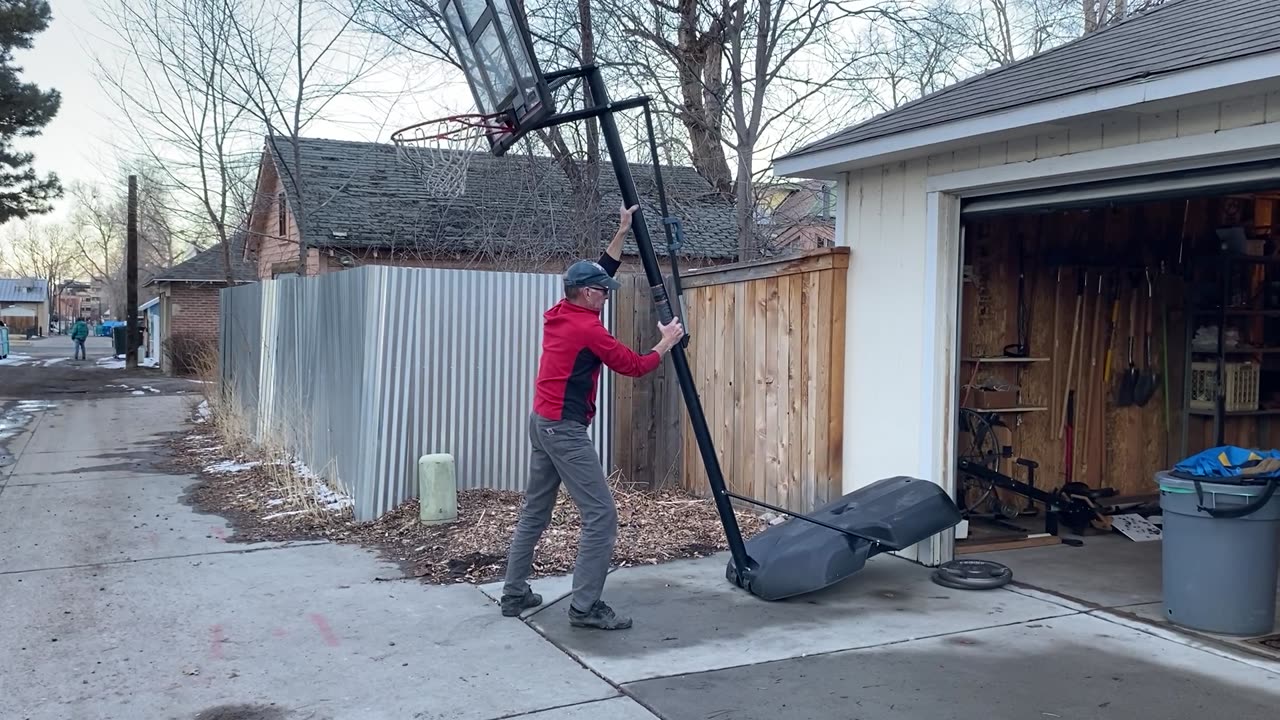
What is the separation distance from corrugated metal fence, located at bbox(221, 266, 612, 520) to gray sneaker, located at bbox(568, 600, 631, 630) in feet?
9.98

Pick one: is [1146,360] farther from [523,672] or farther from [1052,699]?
[523,672]

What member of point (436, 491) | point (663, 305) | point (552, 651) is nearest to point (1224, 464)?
point (663, 305)

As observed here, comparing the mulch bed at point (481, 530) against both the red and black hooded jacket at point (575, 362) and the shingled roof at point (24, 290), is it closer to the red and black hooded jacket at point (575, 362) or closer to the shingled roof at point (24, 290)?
the red and black hooded jacket at point (575, 362)

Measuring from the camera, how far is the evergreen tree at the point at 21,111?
22219 mm

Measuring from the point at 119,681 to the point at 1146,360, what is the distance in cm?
824

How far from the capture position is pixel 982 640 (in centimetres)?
530

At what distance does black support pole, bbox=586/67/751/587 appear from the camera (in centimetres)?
586

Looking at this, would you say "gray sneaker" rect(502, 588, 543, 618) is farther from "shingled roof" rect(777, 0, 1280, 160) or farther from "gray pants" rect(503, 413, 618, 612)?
"shingled roof" rect(777, 0, 1280, 160)

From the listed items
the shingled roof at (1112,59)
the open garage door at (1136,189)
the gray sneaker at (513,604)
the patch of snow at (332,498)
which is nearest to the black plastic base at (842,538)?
the gray sneaker at (513,604)

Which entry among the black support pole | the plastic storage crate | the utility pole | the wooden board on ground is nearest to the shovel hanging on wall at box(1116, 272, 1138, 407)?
the plastic storage crate

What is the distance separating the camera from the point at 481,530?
745 cm

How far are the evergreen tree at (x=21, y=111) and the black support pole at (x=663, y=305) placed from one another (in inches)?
836

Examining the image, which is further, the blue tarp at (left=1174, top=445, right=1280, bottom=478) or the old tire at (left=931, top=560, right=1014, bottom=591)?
the old tire at (left=931, top=560, right=1014, bottom=591)

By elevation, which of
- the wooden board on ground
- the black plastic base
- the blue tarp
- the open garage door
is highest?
the open garage door
